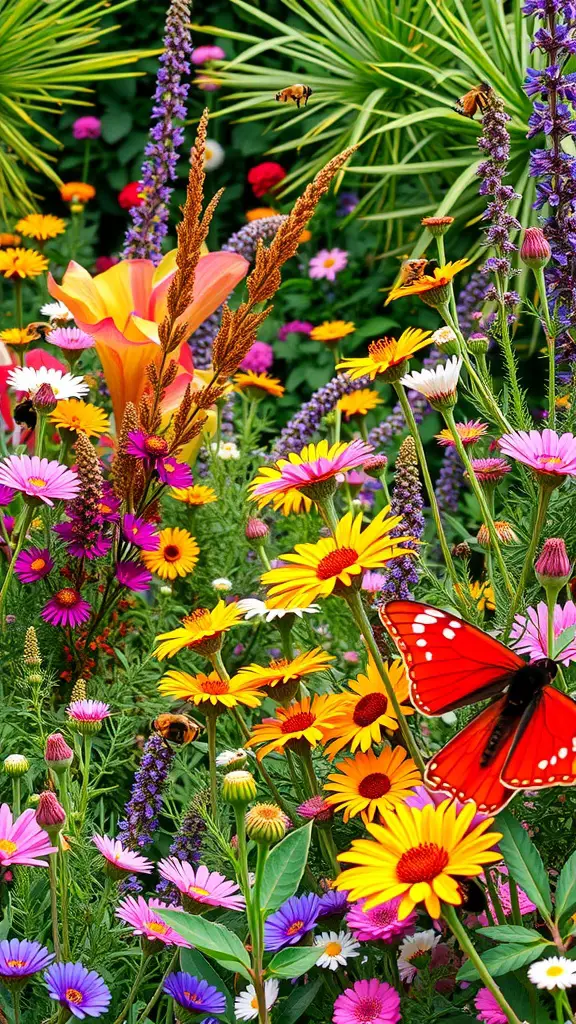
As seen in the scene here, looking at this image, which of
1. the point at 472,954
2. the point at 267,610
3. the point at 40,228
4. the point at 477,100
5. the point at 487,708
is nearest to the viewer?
the point at 472,954

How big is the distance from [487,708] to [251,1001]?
24 centimetres

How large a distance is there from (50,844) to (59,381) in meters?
0.68

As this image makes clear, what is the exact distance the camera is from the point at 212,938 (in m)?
0.70

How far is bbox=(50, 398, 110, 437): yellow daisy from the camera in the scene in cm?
140

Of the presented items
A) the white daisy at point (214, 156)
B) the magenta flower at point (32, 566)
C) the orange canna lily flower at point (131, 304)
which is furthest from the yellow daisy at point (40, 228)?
the magenta flower at point (32, 566)

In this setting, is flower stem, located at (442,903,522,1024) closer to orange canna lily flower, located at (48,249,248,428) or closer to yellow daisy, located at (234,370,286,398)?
orange canna lily flower, located at (48,249,248,428)

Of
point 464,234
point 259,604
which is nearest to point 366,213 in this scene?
point 464,234

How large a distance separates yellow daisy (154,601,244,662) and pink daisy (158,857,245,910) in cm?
16

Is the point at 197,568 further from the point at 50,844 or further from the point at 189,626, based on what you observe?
the point at 50,844

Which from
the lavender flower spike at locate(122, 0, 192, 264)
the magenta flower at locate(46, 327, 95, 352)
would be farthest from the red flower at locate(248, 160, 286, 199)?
the magenta flower at locate(46, 327, 95, 352)

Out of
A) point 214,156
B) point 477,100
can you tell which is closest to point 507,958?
point 477,100

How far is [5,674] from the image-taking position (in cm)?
132

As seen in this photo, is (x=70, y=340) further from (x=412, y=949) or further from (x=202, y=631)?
(x=412, y=949)

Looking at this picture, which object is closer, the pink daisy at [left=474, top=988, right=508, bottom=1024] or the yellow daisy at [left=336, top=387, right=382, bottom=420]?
the pink daisy at [left=474, top=988, right=508, bottom=1024]
